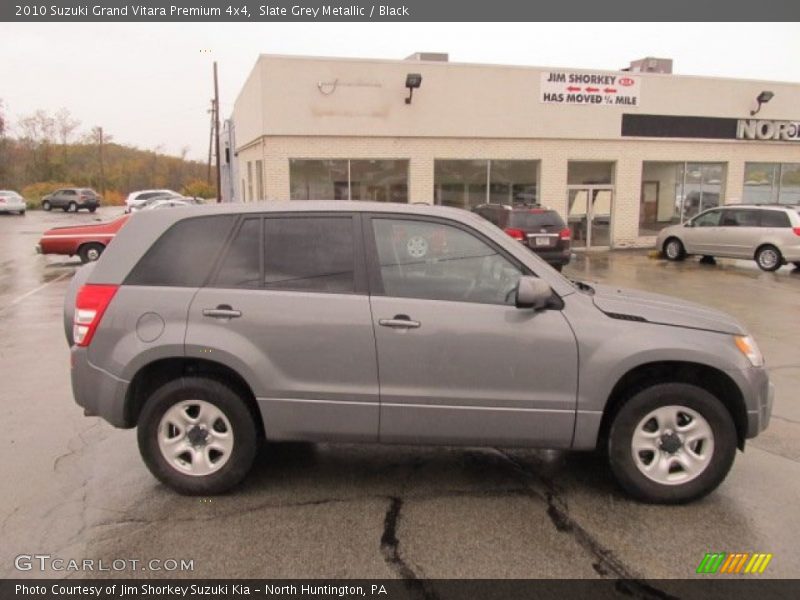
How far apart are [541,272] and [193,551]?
2.44 meters

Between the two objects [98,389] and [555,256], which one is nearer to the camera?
[98,389]

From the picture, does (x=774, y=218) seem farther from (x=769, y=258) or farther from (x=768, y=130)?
(x=768, y=130)

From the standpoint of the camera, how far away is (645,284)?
1306 cm

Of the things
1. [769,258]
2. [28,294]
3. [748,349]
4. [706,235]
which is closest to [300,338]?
[748,349]

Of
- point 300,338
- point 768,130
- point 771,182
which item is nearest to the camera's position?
point 300,338

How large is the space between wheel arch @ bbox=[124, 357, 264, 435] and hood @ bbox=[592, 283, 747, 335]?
7.16ft

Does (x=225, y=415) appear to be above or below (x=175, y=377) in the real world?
below

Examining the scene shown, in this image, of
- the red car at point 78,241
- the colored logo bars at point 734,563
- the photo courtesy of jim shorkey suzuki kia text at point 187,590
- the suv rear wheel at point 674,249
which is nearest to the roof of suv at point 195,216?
the colored logo bars at point 734,563

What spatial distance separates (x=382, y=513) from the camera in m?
3.56

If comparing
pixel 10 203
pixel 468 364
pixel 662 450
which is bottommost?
pixel 662 450

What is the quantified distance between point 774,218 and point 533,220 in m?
6.53

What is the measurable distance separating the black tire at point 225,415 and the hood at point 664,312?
223 centimetres

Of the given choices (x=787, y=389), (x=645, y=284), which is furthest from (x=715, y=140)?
(x=787, y=389)

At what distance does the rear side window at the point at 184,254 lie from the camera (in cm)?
376
